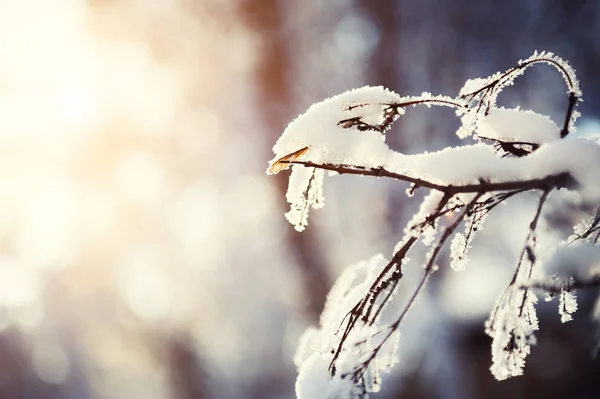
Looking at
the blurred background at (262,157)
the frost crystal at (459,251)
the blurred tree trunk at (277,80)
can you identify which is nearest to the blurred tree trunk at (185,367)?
the blurred background at (262,157)

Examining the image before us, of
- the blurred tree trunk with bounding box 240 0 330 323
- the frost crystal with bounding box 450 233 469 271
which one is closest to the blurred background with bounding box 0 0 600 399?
the blurred tree trunk with bounding box 240 0 330 323

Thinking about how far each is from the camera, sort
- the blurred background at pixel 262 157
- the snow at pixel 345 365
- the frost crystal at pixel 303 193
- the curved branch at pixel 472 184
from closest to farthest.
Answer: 1. the curved branch at pixel 472 184
2. the snow at pixel 345 365
3. the frost crystal at pixel 303 193
4. the blurred background at pixel 262 157

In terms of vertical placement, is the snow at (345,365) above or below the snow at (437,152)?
below

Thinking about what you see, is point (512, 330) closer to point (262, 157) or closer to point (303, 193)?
point (303, 193)

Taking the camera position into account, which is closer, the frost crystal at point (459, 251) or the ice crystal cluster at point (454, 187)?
the ice crystal cluster at point (454, 187)

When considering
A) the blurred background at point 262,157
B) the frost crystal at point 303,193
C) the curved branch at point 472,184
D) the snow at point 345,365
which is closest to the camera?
the curved branch at point 472,184

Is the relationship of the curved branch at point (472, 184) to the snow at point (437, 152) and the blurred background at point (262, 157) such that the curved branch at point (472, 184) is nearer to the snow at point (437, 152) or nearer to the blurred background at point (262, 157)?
the snow at point (437, 152)

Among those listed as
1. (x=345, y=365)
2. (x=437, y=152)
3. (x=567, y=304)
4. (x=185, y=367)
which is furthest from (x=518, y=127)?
(x=185, y=367)

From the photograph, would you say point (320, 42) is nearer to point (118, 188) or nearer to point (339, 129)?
point (118, 188)
